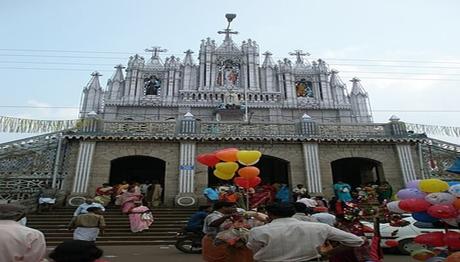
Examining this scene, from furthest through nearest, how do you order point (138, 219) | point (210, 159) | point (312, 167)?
point (312, 167) → point (138, 219) → point (210, 159)

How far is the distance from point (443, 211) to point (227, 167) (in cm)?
380

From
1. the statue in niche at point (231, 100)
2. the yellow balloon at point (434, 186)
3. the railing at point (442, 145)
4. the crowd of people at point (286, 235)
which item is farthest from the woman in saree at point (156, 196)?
the railing at point (442, 145)

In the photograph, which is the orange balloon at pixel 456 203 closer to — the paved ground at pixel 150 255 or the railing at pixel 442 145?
the paved ground at pixel 150 255

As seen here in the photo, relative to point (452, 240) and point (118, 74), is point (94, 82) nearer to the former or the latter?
point (118, 74)

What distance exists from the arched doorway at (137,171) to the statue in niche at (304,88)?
18.0 m

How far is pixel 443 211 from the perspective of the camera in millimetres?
4027

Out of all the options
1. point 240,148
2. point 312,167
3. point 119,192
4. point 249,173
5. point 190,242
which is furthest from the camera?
point 240,148

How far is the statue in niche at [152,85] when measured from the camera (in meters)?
30.4

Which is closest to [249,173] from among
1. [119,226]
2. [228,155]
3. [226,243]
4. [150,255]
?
[228,155]

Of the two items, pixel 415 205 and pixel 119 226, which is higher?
pixel 415 205

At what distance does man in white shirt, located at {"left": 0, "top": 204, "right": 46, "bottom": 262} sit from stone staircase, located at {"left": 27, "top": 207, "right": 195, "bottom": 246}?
7334 millimetres

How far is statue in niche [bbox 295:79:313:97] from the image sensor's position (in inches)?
1250

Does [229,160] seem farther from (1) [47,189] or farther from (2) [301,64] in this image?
(2) [301,64]

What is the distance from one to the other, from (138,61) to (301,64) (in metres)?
16.7
